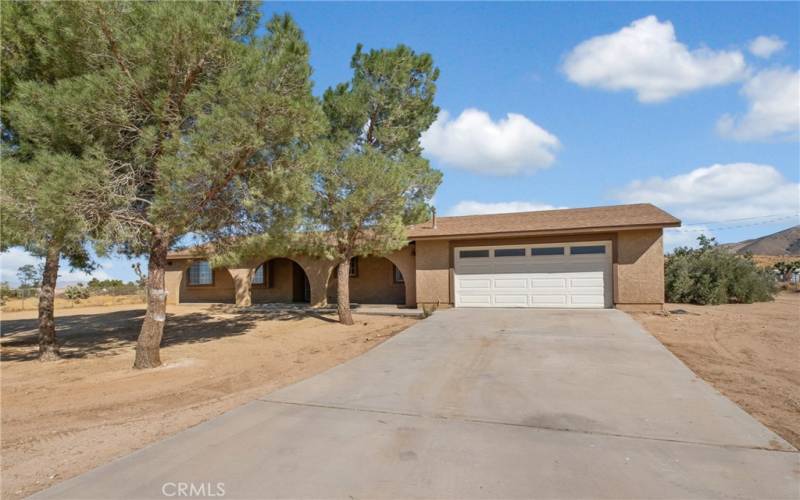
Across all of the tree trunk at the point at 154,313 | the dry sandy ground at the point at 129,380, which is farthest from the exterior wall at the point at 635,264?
the tree trunk at the point at 154,313

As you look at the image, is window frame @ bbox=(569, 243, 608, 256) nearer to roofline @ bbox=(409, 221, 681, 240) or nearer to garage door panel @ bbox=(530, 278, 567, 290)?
roofline @ bbox=(409, 221, 681, 240)

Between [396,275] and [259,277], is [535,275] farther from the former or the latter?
[259,277]

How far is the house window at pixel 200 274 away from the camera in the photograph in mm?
24766

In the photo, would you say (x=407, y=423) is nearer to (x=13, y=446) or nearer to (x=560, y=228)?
(x=13, y=446)

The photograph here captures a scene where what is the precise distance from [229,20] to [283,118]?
2.28m

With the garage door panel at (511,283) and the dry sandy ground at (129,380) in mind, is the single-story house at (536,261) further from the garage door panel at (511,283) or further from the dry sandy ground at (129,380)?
the dry sandy ground at (129,380)

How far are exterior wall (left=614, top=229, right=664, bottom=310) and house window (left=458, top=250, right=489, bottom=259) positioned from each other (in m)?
4.40

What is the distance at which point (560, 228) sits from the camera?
15.9m

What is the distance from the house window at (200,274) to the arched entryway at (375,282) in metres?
7.07

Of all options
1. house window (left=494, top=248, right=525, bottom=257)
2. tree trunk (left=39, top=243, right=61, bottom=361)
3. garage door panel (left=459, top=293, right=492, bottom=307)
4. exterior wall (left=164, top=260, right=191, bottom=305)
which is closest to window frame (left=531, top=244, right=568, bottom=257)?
house window (left=494, top=248, right=525, bottom=257)

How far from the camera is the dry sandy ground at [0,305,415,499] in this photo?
482 cm

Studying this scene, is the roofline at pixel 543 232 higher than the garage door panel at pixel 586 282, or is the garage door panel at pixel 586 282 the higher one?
the roofline at pixel 543 232

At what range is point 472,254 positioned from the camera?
17.7m

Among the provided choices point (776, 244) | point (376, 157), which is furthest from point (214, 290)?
point (776, 244)
